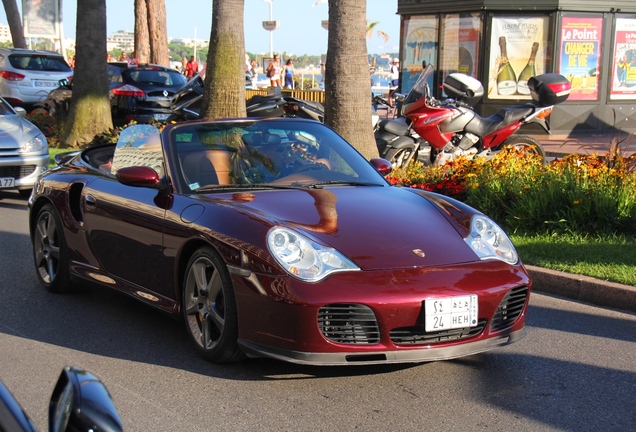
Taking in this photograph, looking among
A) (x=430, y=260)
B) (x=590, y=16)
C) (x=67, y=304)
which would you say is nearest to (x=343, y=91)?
(x=67, y=304)

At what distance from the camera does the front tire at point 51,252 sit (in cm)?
Result: 706

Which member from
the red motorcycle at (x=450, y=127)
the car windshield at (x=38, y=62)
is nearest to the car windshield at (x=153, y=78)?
the car windshield at (x=38, y=62)

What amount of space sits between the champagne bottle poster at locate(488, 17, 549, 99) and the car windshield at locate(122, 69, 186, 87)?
782 cm

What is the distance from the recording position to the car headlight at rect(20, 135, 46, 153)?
1226 cm

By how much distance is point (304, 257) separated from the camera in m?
4.92

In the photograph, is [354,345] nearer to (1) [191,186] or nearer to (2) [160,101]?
(1) [191,186]

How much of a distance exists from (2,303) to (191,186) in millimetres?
1992

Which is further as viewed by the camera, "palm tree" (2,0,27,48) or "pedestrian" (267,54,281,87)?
"palm tree" (2,0,27,48)

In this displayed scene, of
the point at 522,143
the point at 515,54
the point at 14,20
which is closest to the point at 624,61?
the point at 515,54

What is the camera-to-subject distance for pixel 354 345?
15.7ft

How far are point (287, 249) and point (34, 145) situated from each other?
8.34m

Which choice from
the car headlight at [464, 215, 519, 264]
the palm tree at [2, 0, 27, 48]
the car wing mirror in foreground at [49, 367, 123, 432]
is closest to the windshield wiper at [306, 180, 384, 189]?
the car headlight at [464, 215, 519, 264]

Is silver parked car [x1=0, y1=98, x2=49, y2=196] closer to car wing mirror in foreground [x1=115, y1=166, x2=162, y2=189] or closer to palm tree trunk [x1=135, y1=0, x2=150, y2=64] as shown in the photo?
car wing mirror in foreground [x1=115, y1=166, x2=162, y2=189]

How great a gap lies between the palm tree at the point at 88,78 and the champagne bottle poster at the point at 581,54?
9.12m
